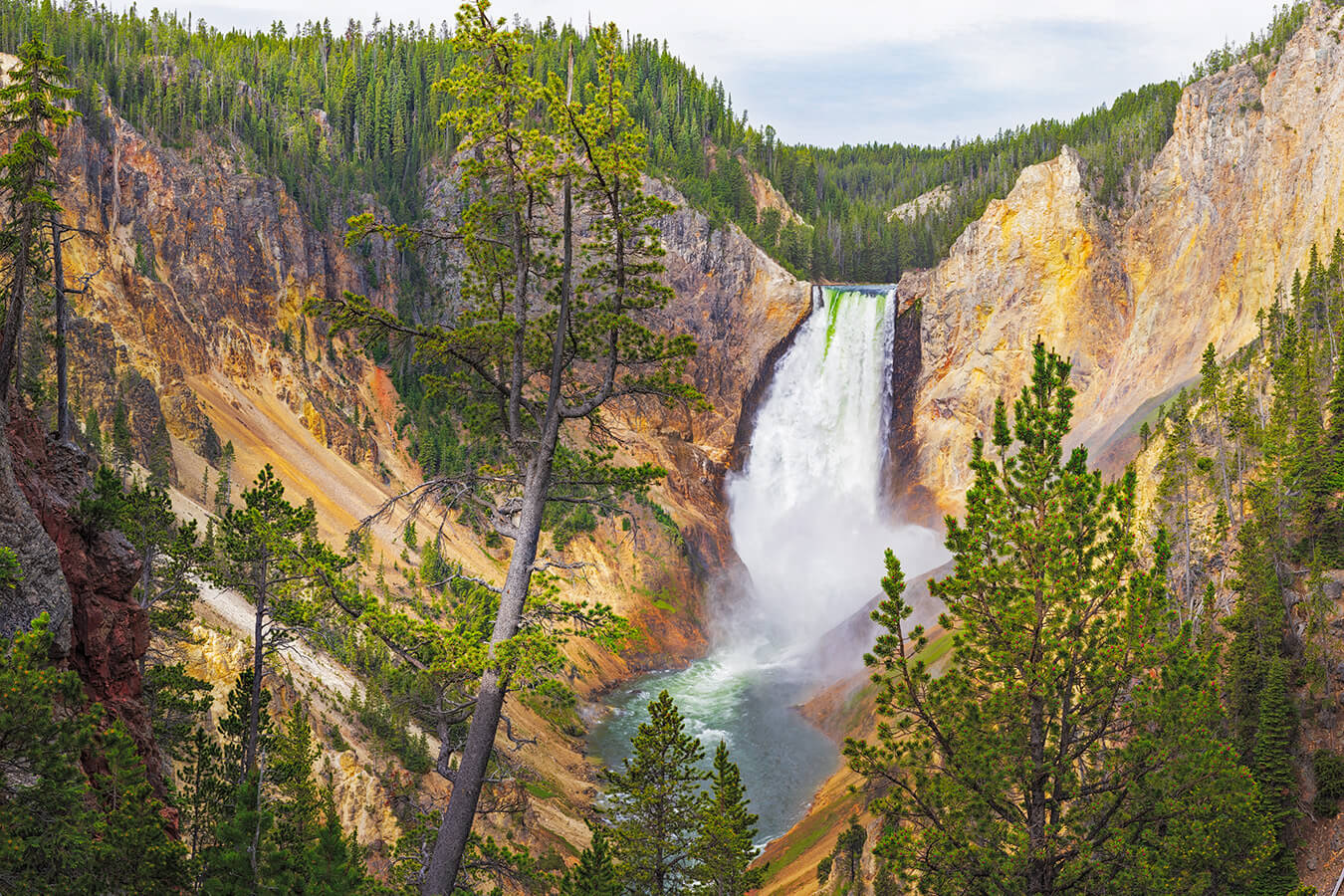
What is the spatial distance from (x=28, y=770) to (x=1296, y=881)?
34135mm

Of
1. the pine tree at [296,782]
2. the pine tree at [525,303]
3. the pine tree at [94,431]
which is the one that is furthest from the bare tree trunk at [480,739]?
the pine tree at [94,431]

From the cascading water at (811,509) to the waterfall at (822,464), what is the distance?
0.09m

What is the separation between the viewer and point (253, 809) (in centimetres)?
1166

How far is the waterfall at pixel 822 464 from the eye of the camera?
79.4 m

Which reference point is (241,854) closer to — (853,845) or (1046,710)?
(1046,710)

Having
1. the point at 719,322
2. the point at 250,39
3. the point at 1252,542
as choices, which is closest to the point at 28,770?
the point at 1252,542

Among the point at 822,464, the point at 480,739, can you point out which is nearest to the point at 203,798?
the point at 480,739

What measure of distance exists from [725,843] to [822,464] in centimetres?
6414

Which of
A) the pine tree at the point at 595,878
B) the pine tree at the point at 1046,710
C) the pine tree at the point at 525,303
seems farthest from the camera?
the pine tree at the point at 595,878

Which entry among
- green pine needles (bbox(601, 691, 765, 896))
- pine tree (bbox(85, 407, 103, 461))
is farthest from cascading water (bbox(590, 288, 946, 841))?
green pine needles (bbox(601, 691, 765, 896))

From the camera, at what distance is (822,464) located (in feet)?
276

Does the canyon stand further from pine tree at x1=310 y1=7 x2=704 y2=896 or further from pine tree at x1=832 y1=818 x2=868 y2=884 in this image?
pine tree at x1=310 y1=7 x2=704 y2=896

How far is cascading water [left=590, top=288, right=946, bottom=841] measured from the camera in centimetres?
7106

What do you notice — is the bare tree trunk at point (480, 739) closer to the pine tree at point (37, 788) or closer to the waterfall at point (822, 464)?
the pine tree at point (37, 788)
